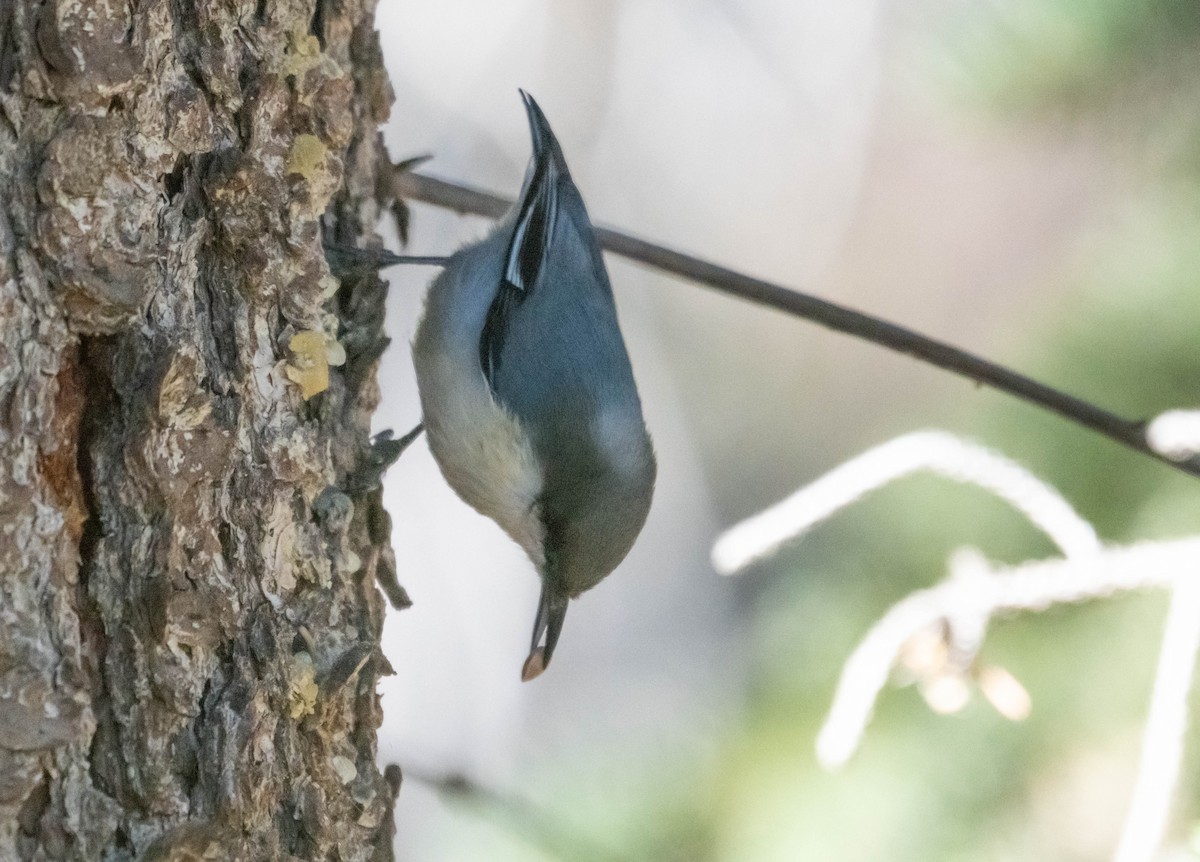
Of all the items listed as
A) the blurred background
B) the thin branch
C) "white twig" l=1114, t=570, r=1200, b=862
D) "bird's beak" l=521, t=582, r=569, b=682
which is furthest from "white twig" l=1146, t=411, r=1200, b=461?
"bird's beak" l=521, t=582, r=569, b=682

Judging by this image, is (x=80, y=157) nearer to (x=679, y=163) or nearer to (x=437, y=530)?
(x=437, y=530)

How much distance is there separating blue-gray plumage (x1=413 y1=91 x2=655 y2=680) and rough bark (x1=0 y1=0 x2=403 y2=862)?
34cm

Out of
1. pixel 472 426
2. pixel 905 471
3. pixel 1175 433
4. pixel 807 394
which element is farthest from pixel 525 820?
pixel 807 394

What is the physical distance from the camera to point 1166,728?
1059 mm

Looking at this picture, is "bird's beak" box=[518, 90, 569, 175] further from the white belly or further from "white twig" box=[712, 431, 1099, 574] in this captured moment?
Answer: "white twig" box=[712, 431, 1099, 574]

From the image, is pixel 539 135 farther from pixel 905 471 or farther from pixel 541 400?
pixel 905 471

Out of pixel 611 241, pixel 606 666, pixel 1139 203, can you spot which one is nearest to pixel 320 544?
pixel 611 241

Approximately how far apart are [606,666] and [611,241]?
1879 mm

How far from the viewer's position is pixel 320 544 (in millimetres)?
979

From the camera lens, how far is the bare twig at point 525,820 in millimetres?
1194

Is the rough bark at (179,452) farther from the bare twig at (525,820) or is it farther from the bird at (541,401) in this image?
the bird at (541,401)

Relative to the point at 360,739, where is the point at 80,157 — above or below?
above

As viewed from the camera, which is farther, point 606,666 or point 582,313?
point 606,666

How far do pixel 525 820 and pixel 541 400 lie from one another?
50 centimetres
